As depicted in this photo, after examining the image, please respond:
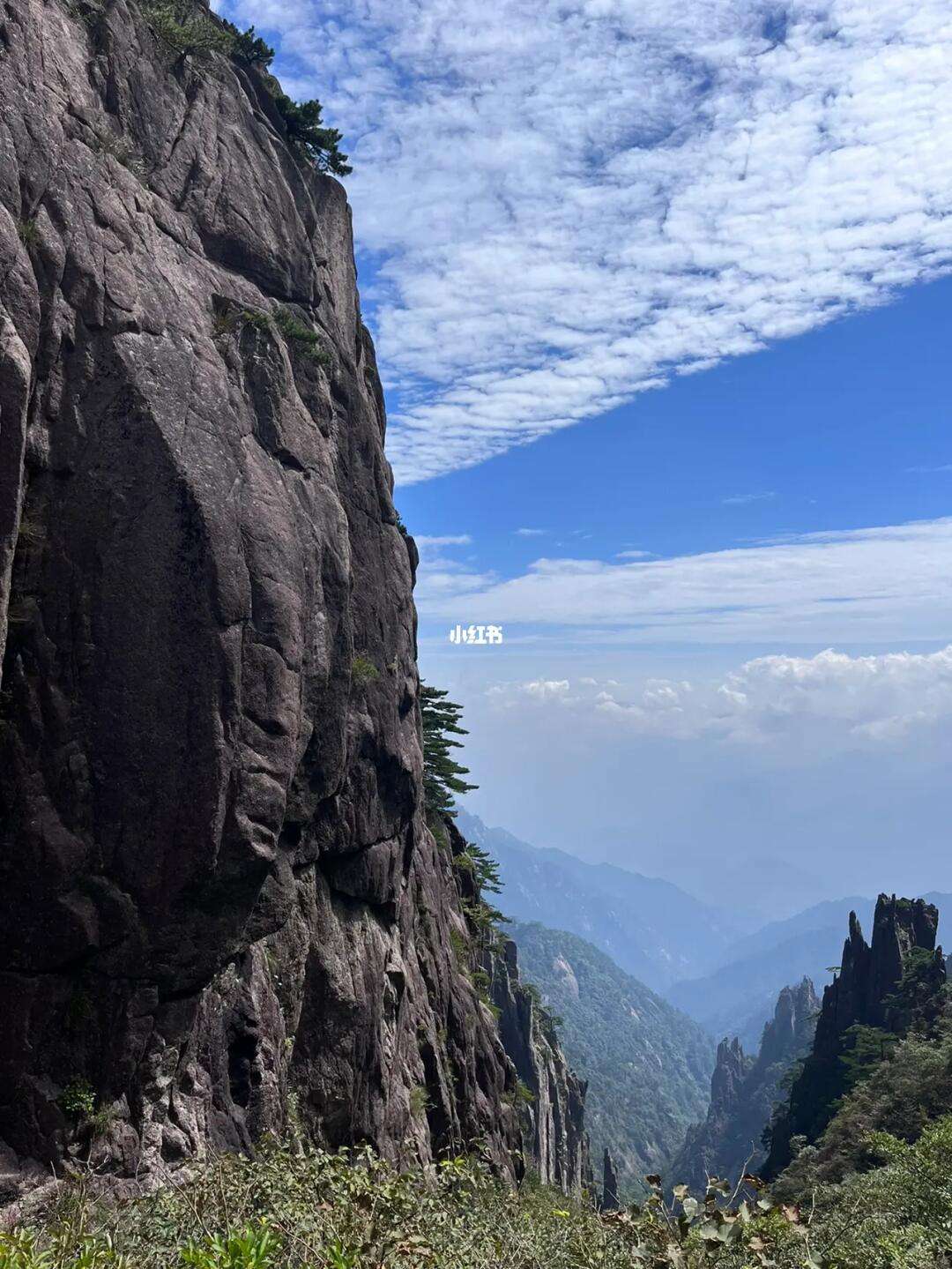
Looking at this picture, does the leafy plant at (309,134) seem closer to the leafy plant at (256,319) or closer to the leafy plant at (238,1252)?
the leafy plant at (256,319)

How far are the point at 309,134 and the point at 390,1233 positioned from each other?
96.4ft

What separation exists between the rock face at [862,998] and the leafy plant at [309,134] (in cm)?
7305

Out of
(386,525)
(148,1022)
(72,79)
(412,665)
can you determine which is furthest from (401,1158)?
(72,79)

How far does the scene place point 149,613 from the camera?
15930 mm

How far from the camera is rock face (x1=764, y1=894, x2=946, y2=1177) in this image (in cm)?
7156

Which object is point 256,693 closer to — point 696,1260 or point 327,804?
point 327,804

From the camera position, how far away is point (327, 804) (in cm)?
2506

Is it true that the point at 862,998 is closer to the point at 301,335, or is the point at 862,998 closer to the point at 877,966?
the point at 877,966

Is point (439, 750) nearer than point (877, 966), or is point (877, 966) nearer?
point (439, 750)

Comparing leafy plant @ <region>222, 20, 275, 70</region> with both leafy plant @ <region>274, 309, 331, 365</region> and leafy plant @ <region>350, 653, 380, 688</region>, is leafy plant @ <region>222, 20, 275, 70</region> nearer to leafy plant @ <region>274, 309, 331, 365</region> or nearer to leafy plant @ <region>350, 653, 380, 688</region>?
leafy plant @ <region>274, 309, 331, 365</region>

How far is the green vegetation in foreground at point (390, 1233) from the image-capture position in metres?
7.88

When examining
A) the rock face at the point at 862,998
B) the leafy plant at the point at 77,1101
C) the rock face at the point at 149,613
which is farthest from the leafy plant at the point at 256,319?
the rock face at the point at 862,998

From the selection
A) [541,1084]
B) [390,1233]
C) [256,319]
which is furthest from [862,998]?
[390,1233]

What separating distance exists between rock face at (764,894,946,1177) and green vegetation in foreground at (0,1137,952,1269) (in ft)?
226
